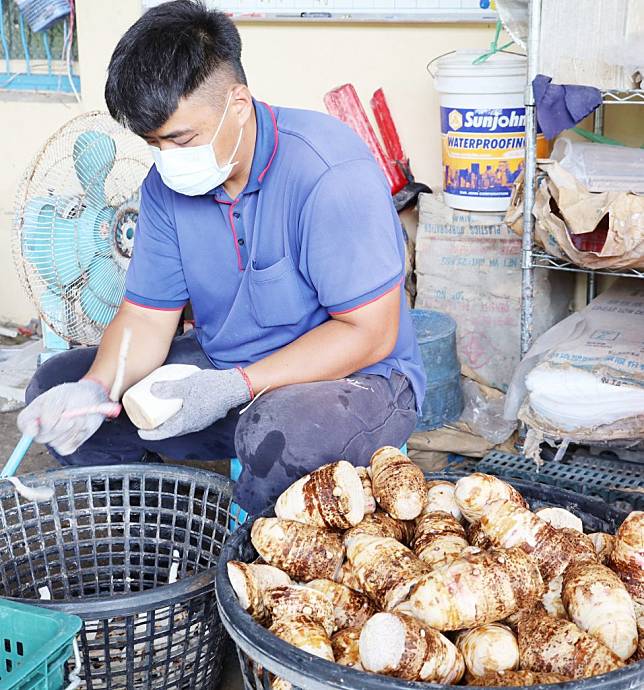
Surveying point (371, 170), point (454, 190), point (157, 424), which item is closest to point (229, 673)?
point (157, 424)

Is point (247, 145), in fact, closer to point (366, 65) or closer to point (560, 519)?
point (560, 519)

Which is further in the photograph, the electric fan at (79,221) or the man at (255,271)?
the electric fan at (79,221)

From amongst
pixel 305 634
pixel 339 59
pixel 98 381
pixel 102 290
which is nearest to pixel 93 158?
pixel 102 290

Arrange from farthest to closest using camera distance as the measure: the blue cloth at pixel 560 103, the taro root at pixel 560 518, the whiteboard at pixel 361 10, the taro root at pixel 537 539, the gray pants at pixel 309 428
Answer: the whiteboard at pixel 361 10 < the blue cloth at pixel 560 103 < the gray pants at pixel 309 428 < the taro root at pixel 560 518 < the taro root at pixel 537 539

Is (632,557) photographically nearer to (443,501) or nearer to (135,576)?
(443,501)

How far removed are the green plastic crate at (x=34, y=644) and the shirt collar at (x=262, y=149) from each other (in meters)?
0.95

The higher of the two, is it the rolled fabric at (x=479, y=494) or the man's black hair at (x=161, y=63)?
the man's black hair at (x=161, y=63)

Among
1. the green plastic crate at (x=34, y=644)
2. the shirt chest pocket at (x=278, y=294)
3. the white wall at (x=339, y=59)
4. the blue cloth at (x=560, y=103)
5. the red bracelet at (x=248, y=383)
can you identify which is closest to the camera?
the green plastic crate at (x=34, y=644)

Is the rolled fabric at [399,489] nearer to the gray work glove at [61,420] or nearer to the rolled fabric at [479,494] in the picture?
the rolled fabric at [479,494]

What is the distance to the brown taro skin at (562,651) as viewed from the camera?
1189mm

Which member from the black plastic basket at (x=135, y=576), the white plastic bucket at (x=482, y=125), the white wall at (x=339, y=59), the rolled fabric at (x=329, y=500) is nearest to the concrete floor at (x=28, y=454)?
the black plastic basket at (x=135, y=576)

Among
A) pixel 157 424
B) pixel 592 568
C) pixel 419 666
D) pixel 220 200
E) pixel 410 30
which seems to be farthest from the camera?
pixel 410 30

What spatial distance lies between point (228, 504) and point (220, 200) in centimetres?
65

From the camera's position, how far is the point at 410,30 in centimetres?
314
